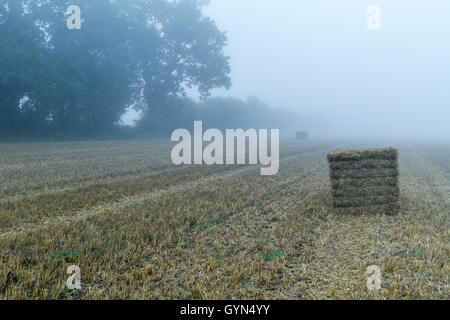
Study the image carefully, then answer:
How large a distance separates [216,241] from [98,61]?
1487 inches

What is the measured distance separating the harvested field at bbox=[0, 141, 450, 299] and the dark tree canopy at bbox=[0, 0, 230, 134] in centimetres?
2312

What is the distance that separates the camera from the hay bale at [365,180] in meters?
8.16

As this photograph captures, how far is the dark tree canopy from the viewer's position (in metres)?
29.6

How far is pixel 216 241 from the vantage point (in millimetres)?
5836

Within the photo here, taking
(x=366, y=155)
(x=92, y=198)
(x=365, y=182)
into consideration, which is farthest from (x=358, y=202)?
(x=92, y=198)

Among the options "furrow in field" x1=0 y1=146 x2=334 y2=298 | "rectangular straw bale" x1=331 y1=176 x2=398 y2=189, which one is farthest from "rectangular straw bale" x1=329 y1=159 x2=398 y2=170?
"furrow in field" x1=0 y1=146 x2=334 y2=298

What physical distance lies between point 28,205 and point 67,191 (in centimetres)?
182

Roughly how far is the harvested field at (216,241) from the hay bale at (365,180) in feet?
0.17
